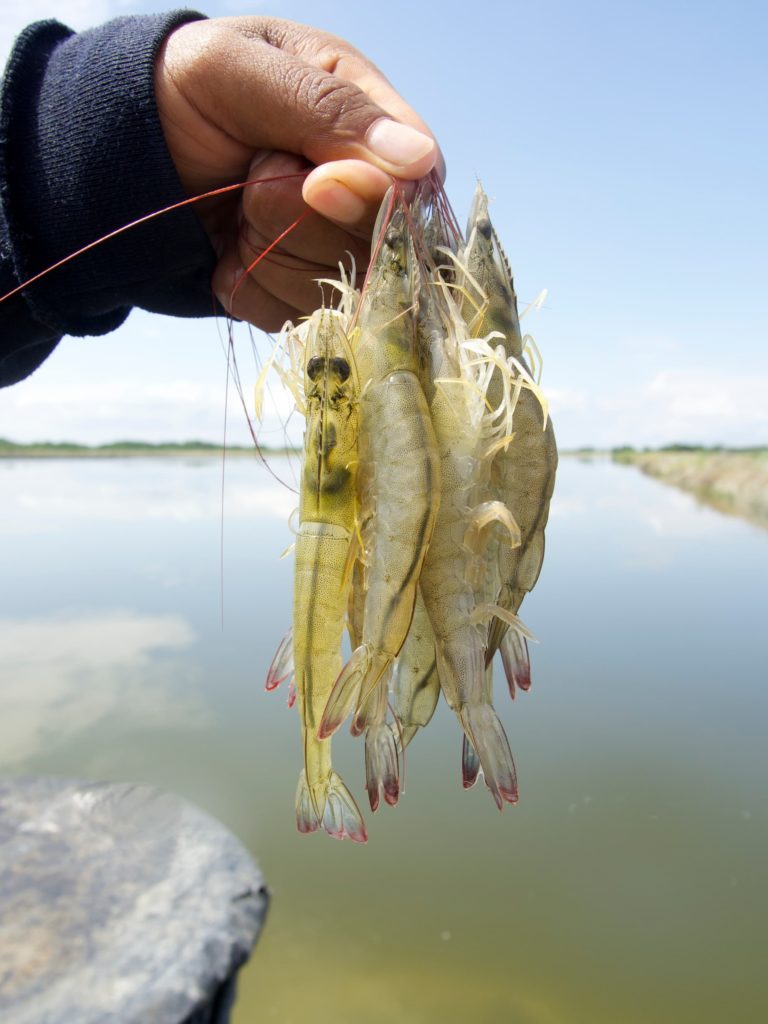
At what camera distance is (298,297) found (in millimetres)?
2262

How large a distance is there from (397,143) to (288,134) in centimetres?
35

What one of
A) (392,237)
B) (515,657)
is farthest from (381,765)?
(392,237)

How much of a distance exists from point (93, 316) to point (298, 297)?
73cm

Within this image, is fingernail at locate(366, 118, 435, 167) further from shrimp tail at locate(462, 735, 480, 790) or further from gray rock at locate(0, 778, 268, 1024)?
gray rock at locate(0, 778, 268, 1024)

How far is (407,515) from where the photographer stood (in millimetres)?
1418

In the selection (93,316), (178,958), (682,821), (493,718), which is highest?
(93,316)

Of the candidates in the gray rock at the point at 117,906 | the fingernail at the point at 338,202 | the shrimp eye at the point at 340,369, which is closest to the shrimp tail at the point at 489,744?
the shrimp eye at the point at 340,369

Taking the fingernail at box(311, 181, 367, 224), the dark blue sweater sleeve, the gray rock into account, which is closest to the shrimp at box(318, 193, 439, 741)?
the fingernail at box(311, 181, 367, 224)

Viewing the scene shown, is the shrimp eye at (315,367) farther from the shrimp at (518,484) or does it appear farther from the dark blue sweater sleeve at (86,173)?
the dark blue sweater sleeve at (86,173)

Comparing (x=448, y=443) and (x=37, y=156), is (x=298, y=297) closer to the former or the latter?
(x=37, y=156)

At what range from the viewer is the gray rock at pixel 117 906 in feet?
8.20

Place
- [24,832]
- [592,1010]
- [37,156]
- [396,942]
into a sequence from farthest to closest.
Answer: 1. [396,942]
2. [592,1010]
3. [24,832]
4. [37,156]

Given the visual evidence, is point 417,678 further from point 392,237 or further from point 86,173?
point 86,173

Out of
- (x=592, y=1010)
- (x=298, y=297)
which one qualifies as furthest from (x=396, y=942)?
(x=298, y=297)
